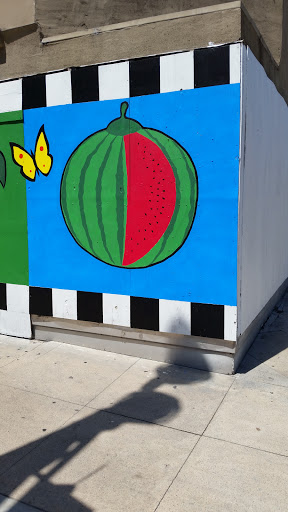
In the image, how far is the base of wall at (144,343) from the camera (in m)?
4.35

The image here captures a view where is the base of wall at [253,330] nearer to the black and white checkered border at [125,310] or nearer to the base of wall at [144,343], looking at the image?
the base of wall at [144,343]

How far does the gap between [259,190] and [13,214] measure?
110 inches

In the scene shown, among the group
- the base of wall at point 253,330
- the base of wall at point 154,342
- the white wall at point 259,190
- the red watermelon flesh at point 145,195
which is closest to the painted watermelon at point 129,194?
the red watermelon flesh at point 145,195

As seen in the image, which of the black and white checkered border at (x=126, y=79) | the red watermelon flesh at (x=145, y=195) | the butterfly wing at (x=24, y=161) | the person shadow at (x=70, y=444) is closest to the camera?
the person shadow at (x=70, y=444)

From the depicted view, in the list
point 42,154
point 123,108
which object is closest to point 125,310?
point 42,154

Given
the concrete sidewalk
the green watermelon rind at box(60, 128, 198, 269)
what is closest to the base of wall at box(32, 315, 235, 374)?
the concrete sidewalk

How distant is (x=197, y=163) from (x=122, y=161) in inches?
31.4

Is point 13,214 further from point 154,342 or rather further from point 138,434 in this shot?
point 138,434

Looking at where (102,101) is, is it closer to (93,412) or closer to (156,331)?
(156,331)

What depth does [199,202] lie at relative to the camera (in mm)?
4250

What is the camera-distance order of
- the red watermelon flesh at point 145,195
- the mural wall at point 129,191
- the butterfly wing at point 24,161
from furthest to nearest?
1. the butterfly wing at point 24,161
2. the red watermelon flesh at point 145,195
3. the mural wall at point 129,191

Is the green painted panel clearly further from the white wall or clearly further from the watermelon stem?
the white wall

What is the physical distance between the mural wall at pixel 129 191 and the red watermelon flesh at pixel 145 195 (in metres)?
0.01

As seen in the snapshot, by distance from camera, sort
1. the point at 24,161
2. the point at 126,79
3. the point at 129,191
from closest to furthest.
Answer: the point at 126,79
the point at 129,191
the point at 24,161
